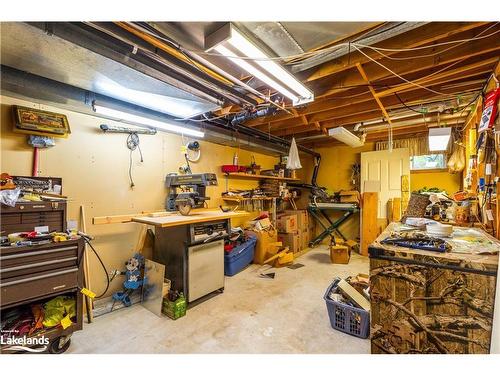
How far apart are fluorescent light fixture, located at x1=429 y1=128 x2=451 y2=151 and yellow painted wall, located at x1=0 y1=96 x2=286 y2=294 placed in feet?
11.1

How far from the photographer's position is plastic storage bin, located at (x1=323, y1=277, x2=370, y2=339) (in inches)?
80.1

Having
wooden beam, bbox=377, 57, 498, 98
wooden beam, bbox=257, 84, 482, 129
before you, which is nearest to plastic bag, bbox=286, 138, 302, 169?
wooden beam, bbox=257, 84, 482, 129

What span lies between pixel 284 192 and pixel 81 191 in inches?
154

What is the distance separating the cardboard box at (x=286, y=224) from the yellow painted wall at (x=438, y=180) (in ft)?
8.81

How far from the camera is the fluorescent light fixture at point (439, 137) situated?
2691 millimetres

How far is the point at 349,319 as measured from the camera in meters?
2.10

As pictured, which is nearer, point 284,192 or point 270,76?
point 270,76

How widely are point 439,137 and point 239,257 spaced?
3166mm

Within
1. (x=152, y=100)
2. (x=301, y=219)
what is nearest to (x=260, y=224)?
(x=301, y=219)

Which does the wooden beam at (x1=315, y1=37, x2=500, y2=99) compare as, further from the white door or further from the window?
the window

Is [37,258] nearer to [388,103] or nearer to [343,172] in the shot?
[388,103]
